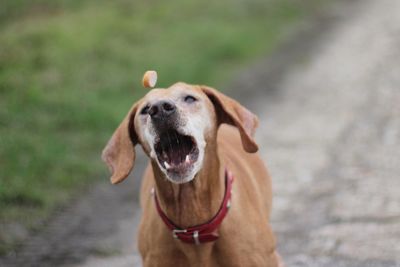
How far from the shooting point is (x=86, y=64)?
8930mm

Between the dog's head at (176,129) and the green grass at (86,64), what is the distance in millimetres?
2307

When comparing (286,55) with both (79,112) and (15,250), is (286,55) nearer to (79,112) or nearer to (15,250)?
(79,112)

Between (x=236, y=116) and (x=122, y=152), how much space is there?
21.1 inches

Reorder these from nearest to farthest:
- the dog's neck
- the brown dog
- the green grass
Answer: the brown dog, the dog's neck, the green grass

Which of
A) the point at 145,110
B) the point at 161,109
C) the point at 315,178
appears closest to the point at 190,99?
the point at 145,110

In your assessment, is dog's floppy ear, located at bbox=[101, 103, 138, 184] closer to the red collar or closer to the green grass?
the red collar

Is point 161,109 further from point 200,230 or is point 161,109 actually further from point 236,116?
point 200,230

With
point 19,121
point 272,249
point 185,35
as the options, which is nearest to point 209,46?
point 185,35

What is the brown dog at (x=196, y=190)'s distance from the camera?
341cm

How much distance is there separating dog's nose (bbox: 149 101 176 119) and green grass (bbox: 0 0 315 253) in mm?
2704

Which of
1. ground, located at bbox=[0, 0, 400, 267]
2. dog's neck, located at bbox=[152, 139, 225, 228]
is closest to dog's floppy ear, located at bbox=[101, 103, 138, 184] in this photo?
dog's neck, located at bbox=[152, 139, 225, 228]

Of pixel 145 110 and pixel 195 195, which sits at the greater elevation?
pixel 145 110

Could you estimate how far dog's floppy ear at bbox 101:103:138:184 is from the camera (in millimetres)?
3564

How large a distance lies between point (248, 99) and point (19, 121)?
251cm
